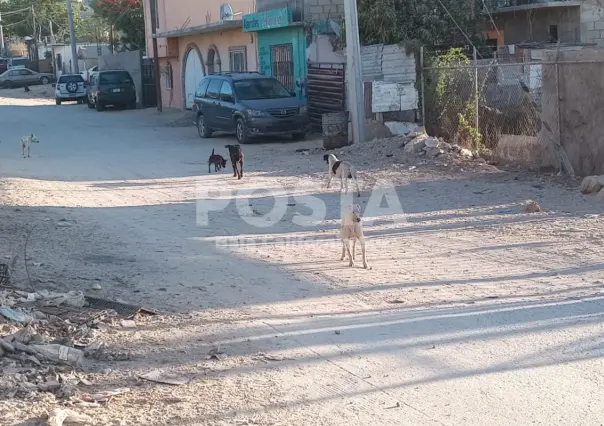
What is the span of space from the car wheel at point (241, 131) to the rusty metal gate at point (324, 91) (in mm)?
2196

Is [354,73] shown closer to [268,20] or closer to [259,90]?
[259,90]

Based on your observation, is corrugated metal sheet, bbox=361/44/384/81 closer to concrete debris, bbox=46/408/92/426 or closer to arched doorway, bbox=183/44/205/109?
arched doorway, bbox=183/44/205/109

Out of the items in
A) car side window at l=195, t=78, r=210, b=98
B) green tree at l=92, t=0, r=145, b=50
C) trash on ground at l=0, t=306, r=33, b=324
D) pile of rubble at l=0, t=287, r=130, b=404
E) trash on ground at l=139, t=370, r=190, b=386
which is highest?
green tree at l=92, t=0, r=145, b=50

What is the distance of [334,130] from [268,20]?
800 centimetres

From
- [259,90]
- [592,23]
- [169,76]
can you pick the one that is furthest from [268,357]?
[169,76]

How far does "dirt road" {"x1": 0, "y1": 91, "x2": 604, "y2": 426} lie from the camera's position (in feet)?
17.9

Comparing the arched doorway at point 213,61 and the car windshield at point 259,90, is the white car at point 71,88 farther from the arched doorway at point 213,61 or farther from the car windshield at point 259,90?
the car windshield at point 259,90

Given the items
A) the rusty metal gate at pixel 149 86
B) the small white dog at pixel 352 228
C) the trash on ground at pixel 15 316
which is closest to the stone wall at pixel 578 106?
the small white dog at pixel 352 228

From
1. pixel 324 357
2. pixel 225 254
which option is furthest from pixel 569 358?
pixel 225 254

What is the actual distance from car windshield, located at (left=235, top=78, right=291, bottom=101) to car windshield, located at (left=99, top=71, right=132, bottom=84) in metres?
17.7

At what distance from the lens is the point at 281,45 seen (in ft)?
90.5

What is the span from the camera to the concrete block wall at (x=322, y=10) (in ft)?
85.3

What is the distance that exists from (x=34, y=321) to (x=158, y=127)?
78.8 ft

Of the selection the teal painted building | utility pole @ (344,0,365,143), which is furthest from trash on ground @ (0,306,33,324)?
the teal painted building
